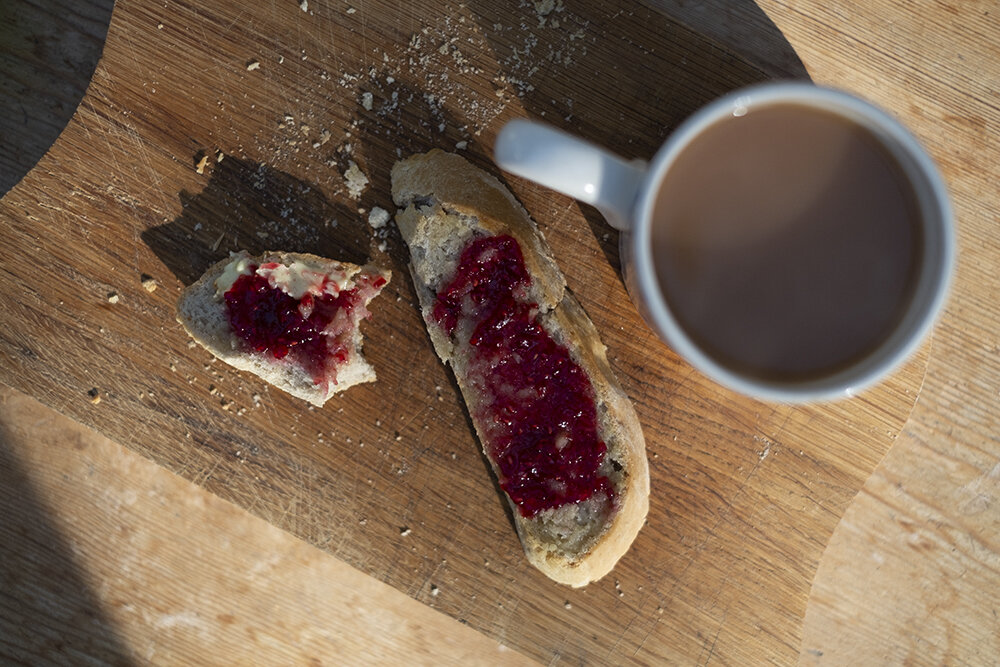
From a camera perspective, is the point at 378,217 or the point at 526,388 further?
the point at 378,217

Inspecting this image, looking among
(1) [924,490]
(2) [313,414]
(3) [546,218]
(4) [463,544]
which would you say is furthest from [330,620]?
(1) [924,490]

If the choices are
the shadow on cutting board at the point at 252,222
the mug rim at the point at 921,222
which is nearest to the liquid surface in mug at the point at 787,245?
the mug rim at the point at 921,222

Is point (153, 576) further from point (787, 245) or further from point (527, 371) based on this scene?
point (787, 245)

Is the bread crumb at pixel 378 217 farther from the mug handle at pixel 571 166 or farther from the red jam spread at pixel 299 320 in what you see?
the mug handle at pixel 571 166

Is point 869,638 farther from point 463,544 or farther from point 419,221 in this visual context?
point 419,221

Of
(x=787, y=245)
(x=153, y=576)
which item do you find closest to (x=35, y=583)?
(x=153, y=576)

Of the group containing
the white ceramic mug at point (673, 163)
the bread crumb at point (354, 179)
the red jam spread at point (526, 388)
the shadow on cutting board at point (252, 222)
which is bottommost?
the red jam spread at point (526, 388)
